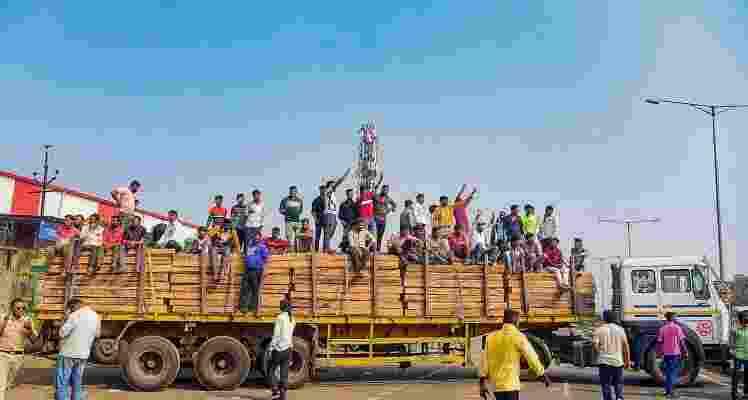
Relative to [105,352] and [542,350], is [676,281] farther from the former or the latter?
[105,352]

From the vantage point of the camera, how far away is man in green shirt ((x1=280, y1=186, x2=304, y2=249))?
13.5 metres

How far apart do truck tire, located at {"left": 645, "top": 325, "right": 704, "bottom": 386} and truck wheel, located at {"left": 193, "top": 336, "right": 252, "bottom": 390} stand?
813 centimetres

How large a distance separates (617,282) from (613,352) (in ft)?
14.5

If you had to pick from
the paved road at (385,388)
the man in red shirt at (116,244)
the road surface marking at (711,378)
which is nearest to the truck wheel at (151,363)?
the paved road at (385,388)

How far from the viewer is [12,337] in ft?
25.8

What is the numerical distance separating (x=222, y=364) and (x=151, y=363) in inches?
51.3

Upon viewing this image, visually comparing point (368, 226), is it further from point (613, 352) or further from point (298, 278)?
point (613, 352)

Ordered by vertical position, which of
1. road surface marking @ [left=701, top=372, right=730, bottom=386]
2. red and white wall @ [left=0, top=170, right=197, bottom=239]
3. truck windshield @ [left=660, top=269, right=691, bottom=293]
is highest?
red and white wall @ [left=0, top=170, right=197, bottom=239]

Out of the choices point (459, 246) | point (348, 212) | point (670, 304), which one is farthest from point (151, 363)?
point (670, 304)

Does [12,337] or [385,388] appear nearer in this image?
[12,337]

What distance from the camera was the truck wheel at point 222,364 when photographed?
11.0 meters

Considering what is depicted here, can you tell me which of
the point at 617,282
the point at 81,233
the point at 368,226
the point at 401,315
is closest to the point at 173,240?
the point at 81,233

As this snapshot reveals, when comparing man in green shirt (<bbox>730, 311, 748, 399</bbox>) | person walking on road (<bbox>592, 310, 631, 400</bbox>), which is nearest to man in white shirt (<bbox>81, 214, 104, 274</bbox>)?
person walking on road (<bbox>592, 310, 631, 400</bbox>)

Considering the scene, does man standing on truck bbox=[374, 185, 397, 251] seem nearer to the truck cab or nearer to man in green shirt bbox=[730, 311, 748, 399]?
the truck cab
